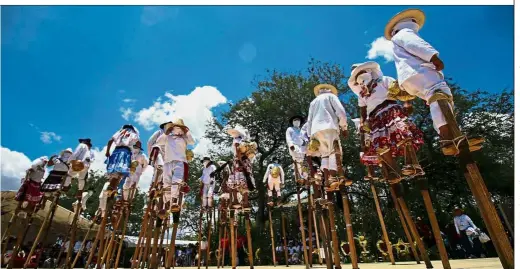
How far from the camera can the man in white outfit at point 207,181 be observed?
488 inches

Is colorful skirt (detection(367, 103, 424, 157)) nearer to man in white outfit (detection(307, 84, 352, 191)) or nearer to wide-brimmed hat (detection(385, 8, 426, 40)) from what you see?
man in white outfit (detection(307, 84, 352, 191))

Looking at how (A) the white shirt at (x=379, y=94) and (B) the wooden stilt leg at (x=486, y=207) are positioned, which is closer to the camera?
(B) the wooden stilt leg at (x=486, y=207)

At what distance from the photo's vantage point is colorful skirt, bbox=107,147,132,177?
25.1 feet

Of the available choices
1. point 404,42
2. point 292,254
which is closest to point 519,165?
point 404,42

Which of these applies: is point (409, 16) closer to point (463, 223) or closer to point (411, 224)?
point (411, 224)

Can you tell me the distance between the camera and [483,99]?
18250 mm

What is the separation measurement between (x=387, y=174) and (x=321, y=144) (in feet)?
3.59

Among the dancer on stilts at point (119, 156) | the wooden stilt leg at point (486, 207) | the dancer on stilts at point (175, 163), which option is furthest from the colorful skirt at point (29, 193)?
the wooden stilt leg at point (486, 207)

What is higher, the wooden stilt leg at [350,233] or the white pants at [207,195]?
the white pants at [207,195]

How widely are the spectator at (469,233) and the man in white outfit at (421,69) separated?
9485 mm

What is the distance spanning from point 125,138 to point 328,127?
568 centimetres

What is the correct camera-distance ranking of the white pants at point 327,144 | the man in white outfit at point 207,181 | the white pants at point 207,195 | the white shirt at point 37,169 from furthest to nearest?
the white pants at point 207,195
the man in white outfit at point 207,181
the white shirt at point 37,169
the white pants at point 327,144

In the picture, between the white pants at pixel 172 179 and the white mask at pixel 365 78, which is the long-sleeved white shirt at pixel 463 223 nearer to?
the white mask at pixel 365 78

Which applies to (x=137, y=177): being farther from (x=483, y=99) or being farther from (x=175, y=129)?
(x=483, y=99)
